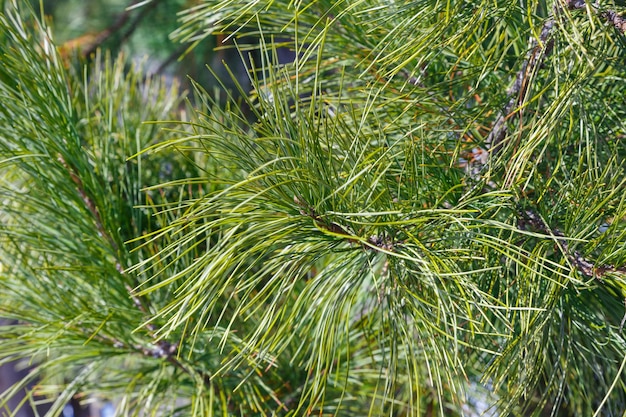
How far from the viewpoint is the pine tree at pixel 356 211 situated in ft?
1.42

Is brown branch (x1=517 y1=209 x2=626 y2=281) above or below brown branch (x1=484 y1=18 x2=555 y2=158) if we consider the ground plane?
below

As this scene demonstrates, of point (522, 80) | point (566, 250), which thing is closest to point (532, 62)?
point (522, 80)

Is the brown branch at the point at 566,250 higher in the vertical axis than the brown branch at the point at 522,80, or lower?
lower

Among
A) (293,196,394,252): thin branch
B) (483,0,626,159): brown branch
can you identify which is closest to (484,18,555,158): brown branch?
(483,0,626,159): brown branch

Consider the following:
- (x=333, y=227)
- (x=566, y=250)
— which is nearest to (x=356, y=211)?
(x=333, y=227)

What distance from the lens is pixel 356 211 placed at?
1.49ft

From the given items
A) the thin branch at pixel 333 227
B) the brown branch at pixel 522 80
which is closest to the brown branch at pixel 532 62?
the brown branch at pixel 522 80

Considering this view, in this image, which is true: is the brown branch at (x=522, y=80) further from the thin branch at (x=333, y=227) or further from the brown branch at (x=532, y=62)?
the thin branch at (x=333, y=227)

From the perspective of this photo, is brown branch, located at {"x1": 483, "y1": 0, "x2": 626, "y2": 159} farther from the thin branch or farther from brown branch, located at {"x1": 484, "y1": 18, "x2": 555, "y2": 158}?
the thin branch

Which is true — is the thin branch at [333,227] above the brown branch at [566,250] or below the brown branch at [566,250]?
above

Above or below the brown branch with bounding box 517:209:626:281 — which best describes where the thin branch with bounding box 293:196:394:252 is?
above

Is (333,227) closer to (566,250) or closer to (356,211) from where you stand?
(356,211)

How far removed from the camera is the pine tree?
43 cm

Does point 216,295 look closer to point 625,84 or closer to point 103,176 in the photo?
point 103,176
